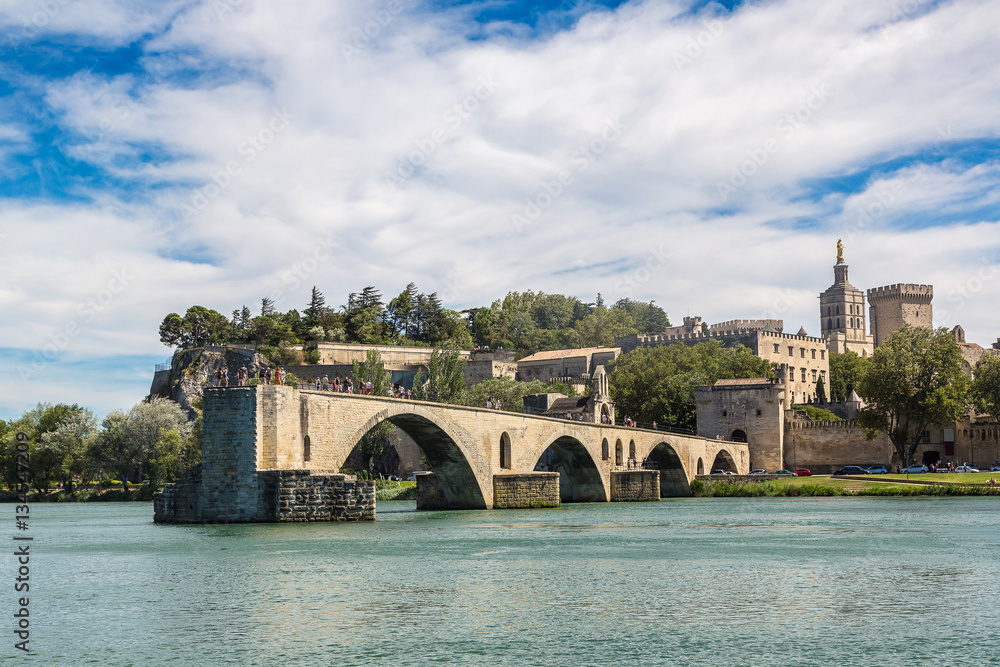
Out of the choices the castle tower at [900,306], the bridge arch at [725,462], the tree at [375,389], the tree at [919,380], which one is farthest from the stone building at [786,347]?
the tree at [375,389]

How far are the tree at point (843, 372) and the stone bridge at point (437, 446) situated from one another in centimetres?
4715

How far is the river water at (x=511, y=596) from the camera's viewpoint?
15617mm

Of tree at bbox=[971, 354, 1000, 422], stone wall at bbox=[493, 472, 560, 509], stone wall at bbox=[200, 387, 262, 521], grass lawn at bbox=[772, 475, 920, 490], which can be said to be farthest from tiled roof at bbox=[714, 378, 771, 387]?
stone wall at bbox=[200, 387, 262, 521]

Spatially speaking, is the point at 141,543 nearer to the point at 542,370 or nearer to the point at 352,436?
the point at 352,436

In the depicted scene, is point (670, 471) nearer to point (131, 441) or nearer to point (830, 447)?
point (830, 447)

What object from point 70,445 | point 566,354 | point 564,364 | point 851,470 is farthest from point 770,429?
point 70,445

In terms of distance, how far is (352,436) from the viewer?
127ft

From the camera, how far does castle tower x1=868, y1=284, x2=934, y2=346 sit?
467ft

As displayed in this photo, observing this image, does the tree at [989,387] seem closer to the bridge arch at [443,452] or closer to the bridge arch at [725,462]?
the bridge arch at [725,462]

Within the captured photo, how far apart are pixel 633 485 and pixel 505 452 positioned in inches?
581

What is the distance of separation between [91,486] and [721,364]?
60726mm

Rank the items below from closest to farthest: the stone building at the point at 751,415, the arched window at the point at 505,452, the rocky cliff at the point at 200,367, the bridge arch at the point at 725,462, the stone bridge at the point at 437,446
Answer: the stone bridge at the point at 437,446 → the arched window at the point at 505,452 → the bridge arch at the point at 725,462 → the stone building at the point at 751,415 → the rocky cliff at the point at 200,367

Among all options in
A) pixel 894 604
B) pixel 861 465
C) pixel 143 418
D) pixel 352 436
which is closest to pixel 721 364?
pixel 861 465

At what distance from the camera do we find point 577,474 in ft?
210
